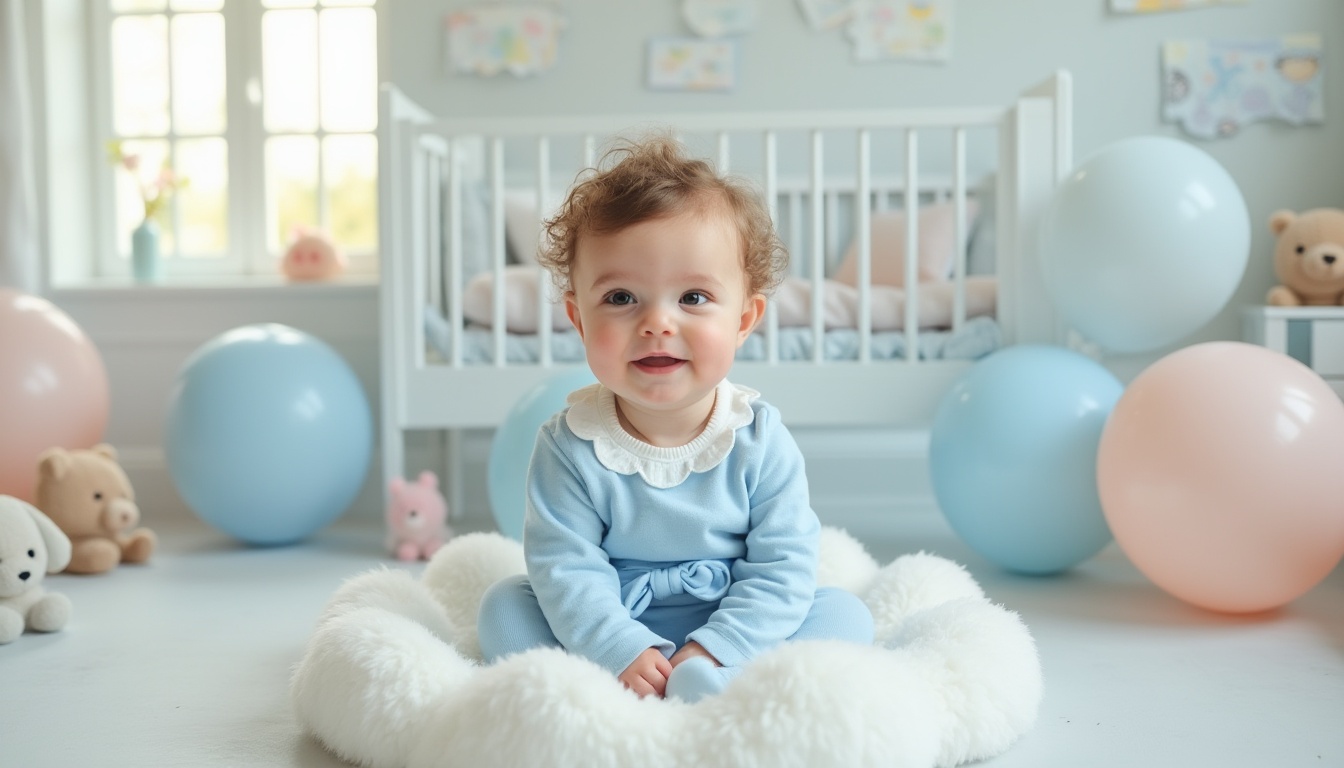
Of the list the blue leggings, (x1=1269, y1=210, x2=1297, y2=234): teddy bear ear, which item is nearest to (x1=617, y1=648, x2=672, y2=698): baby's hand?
the blue leggings

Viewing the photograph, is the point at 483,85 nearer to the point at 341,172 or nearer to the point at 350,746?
the point at 341,172

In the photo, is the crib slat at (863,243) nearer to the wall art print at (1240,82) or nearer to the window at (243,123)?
the wall art print at (1240,82)

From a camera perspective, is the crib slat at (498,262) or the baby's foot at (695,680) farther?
the crib slat at (498,262)

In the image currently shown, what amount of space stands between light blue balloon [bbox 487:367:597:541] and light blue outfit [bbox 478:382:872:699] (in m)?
0.84

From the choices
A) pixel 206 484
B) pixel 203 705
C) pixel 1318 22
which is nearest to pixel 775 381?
pixel 206 484

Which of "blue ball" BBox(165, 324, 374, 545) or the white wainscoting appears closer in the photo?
"blue ball" BBox(165, 324, 374, 545)

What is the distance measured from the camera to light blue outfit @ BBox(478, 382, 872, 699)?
1.29 m

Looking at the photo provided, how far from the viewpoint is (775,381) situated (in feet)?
8.40

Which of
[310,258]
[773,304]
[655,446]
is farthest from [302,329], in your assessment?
[655,446]

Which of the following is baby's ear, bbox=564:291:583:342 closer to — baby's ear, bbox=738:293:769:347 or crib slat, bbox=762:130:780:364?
baby's ear, bbox=738:293:769:347

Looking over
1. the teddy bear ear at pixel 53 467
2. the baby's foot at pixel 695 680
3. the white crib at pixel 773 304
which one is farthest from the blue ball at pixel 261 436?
the baby's foot at pixel 695 680

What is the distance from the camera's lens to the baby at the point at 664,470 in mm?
1248

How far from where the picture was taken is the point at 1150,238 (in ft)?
7.03

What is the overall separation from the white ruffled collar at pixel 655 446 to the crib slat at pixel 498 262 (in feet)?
4.14
